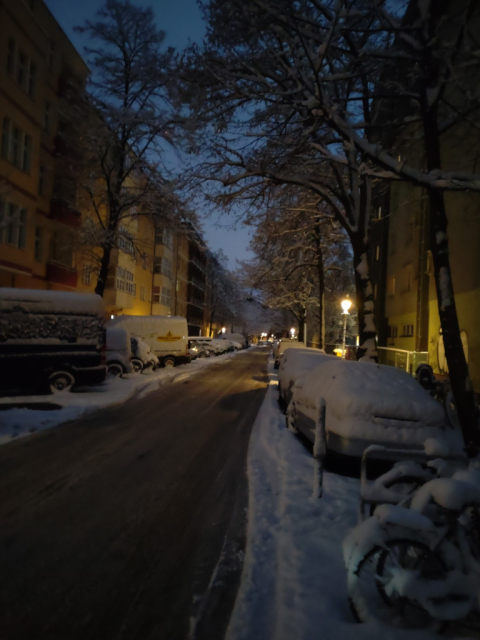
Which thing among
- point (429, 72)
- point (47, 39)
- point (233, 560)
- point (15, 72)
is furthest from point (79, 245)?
point (233, 560)

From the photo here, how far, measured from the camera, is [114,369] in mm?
19234

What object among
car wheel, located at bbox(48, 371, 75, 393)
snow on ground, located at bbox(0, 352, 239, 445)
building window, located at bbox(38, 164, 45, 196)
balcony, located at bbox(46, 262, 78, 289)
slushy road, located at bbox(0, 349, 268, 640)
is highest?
building window, located at bbox(38, 164, 45, 196)

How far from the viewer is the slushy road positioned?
333 cm

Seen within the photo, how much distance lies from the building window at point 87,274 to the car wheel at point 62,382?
1361cm

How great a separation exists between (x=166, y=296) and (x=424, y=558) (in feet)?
167

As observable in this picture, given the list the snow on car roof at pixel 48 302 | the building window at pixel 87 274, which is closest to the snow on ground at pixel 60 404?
the snow on car roof at pixel 48 302

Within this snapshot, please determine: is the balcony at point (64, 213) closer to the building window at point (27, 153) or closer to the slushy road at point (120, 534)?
the building window at point (27, 153)

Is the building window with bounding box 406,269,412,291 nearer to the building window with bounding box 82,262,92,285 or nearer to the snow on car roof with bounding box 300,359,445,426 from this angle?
the building window with bounding box 82,262,92,285

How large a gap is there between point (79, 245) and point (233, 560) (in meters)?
21.1

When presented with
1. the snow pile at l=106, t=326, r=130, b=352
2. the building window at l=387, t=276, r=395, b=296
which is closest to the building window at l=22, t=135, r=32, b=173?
the snow pile at l=106, t=326, r=130, b=352

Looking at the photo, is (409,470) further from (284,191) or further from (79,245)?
(79,245)

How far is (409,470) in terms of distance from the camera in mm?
3725

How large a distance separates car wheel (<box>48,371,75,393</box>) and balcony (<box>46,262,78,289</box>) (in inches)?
412

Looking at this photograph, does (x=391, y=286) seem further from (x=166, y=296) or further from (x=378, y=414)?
(x=166, y=296)
